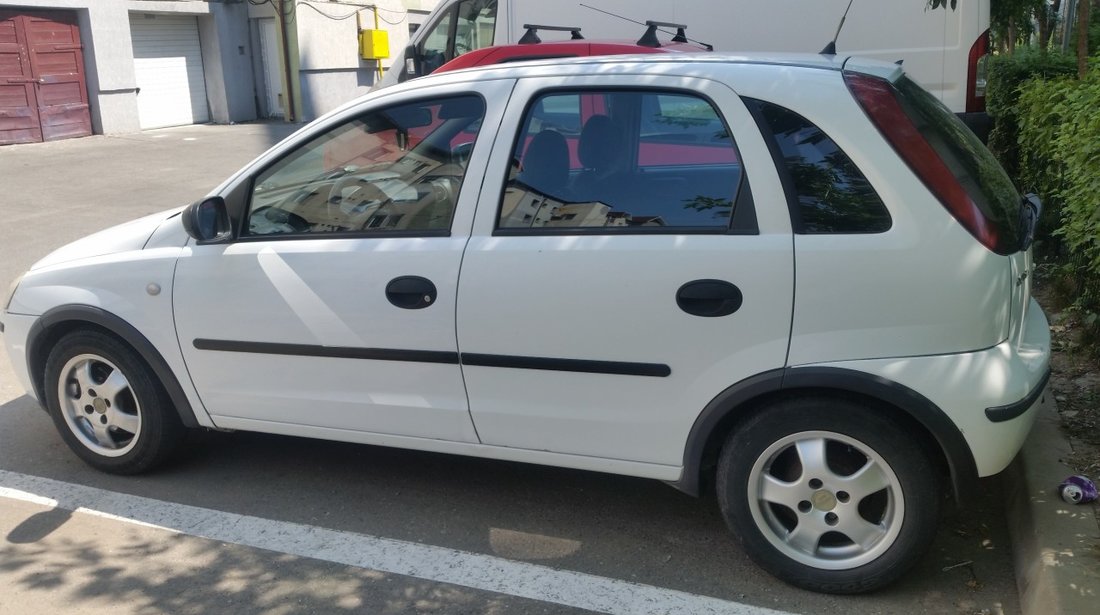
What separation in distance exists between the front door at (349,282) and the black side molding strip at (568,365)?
118 mm

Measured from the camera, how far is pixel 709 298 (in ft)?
11.0

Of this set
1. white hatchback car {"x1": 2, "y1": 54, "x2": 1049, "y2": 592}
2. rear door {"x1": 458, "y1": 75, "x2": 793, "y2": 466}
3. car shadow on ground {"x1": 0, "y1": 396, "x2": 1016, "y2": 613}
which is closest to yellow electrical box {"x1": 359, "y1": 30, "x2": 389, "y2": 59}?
car shadow on ground {"x1": 0, "y1": 396, "x2": 1016, "y2": 613}

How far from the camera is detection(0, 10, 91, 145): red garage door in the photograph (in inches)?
637

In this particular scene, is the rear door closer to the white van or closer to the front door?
the front door

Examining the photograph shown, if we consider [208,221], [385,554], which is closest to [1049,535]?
[385,554]

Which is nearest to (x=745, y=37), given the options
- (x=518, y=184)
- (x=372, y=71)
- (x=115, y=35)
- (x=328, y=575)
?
(x=518, y=184)

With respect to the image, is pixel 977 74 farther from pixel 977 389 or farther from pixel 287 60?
pixel 287 60

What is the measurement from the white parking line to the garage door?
1605 cm

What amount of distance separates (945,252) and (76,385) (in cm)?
367

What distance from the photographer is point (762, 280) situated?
129 inches

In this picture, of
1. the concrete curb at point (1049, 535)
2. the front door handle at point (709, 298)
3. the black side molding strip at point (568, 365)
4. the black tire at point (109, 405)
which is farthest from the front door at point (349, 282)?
the concrete curb at point (1049, 535)

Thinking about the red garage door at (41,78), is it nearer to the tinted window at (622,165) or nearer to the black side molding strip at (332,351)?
the black side molding strip at (332,351)

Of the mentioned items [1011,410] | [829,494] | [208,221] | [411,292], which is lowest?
[829,494]

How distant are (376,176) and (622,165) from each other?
3.32ft
